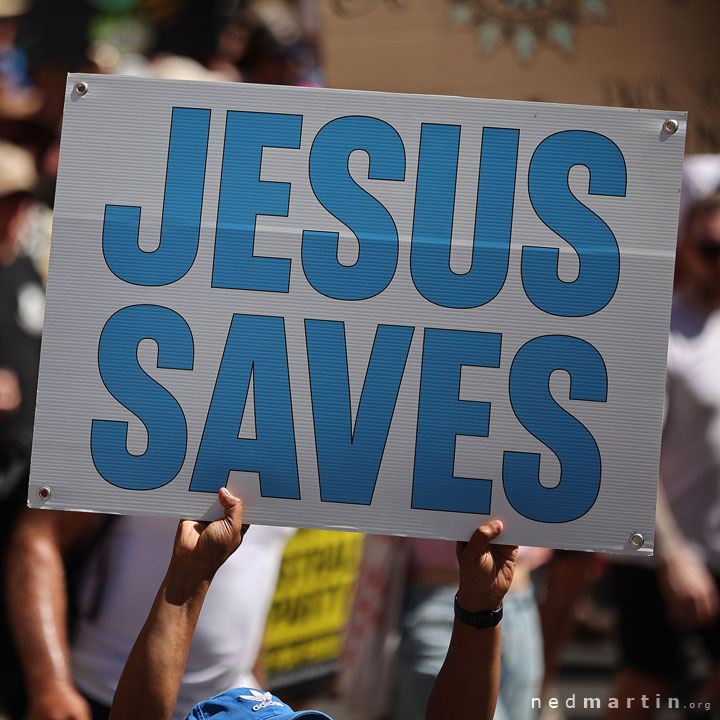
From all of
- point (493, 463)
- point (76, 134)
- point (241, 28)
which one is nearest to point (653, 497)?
point (493, 463)

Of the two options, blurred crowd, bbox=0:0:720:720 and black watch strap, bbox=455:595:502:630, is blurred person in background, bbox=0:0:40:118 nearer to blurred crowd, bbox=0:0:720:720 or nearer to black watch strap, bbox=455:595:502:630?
blurred crowd, bbox=0:0:720:720

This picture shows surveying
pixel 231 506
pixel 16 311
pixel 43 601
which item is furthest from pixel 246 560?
pixel 16 311

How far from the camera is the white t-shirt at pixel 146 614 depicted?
8.11ft

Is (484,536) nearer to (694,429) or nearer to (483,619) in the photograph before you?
(483,619)

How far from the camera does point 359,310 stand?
2.02 metres

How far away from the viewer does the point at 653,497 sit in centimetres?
201

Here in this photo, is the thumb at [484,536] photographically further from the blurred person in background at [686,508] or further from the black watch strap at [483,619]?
the blurred person in background at [686,508]

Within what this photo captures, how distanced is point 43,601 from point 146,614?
293 mm

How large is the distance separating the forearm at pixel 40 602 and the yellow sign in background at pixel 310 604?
970 millimetres

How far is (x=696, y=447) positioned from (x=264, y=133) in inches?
92.7

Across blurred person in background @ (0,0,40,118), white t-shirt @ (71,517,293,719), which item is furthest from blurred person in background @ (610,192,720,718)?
blurred person in background @ (0,0,40,118)

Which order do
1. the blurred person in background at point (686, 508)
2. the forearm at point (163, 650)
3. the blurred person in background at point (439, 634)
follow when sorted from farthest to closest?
the blurred person in background at point (686, 508) → the blurred person in background at point (439, 634) → the forearm at point (163, 650)

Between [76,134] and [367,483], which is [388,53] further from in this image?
[367,483]

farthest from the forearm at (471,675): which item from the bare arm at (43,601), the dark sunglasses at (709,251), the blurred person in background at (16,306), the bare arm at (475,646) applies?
the dark sunglasses at (709,251)
